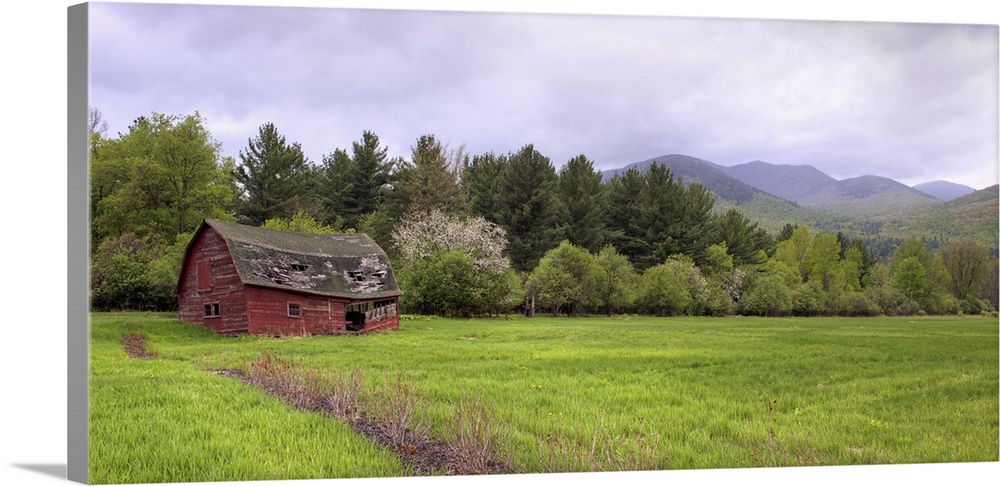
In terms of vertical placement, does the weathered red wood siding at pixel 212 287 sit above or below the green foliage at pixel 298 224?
below

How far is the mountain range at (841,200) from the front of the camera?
25.4 feet

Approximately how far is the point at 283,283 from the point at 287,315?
1.02ft

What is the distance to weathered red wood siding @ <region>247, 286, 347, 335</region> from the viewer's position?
A: 6.99m

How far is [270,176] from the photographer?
7078 millimetres

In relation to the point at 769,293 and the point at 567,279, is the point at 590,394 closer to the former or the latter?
the point at 567,279

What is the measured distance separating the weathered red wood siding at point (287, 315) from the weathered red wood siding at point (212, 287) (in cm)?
9

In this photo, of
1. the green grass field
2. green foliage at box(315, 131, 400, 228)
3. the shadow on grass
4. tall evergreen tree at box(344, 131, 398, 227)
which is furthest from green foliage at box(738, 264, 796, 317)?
the shadow on grass

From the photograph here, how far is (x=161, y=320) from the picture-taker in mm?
6883

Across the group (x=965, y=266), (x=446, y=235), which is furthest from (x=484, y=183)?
(x=965, y=266)

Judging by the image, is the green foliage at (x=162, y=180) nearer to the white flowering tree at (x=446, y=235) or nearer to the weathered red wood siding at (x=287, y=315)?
the weathered red wood siding at (x=287, y=315)

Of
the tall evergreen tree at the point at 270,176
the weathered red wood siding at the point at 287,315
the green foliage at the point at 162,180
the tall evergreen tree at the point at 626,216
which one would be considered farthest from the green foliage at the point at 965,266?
the green foliage at the point at 162,180

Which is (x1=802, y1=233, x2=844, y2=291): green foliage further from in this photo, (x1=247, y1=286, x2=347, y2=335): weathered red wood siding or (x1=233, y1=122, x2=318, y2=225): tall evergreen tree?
(x1=233, y1=122, x2=318, y2=225): tall evergreen tree

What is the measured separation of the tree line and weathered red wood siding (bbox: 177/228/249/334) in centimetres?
14

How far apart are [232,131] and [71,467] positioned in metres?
3.13
